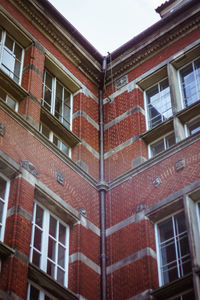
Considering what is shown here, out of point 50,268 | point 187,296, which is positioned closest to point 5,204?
Result: point 50,268

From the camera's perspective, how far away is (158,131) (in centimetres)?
1448

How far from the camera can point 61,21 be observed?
16031 mm

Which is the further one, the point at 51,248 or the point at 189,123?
the point at 189,123

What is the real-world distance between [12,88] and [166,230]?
4.69m

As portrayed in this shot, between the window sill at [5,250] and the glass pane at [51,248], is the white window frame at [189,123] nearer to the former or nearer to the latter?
the glass pane at [51,248]

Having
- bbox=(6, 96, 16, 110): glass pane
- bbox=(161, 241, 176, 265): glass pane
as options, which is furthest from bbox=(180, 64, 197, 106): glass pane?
bbox=(6, 96, 16, 110): glass pane

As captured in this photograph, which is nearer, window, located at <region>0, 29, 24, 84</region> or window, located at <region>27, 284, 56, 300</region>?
window, located at <region>27, 284, 56, 300</region>

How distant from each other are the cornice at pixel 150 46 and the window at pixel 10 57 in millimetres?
3048

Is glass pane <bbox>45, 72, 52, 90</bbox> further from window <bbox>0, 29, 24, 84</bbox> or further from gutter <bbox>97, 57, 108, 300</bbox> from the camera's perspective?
gutter <bbox>97, 57, 108, 300</bbox>

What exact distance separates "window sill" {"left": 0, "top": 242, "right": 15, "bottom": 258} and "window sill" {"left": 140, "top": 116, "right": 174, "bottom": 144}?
5.25m

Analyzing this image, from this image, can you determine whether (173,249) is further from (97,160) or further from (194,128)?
(97,160)

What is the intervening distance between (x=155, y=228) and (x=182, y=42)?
17.8 ft

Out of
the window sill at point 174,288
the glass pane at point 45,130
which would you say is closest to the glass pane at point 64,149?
the glass pane at point 45,130

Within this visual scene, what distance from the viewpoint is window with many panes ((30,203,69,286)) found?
1167 cm
